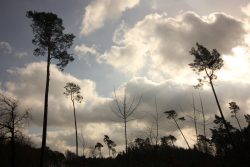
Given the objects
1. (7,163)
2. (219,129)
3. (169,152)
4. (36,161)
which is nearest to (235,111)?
(219,129)

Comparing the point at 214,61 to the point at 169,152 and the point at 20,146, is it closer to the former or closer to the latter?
the point at 169,152

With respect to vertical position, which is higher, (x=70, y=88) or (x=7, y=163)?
(x=70, y=88)

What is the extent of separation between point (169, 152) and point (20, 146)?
2213 cm

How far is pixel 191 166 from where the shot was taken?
95.9ft

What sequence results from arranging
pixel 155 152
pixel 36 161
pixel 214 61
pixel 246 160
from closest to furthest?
pixel 246 160
pixel 214 61
pixel 36 161
pixel 155 152

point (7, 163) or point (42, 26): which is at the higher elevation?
point (42, 26)

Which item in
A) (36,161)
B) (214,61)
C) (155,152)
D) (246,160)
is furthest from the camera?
(155,152)

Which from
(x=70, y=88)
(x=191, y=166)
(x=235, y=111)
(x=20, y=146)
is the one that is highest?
(x=70, y=88)

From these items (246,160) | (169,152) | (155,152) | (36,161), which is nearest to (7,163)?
(36,161)

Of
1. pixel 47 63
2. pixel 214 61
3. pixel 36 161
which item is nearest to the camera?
pixel 47 63

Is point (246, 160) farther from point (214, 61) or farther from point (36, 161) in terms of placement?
point (36, 161)

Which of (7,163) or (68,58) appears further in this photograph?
(7,163)

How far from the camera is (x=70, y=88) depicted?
39.6 m

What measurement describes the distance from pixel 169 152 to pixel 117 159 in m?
8.18
